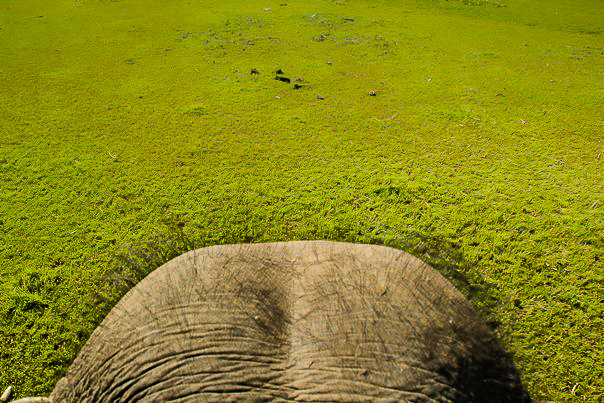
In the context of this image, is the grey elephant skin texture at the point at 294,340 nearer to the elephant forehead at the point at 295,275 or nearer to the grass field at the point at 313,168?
the elephant forehead at the point at 295,275

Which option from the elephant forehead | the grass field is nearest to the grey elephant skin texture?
the elephant forehead

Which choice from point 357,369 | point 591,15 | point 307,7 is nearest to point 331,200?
point 357,369

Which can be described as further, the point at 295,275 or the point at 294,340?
A: the point at 295,275

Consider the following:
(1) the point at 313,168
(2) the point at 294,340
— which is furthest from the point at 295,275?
(1) the point at 313,168

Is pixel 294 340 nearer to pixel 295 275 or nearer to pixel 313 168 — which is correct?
pixel 295 275

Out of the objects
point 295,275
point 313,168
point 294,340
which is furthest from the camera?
point 313,168

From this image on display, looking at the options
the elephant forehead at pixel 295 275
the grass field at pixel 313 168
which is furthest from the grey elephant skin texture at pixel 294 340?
the grass field at pixel 313 168

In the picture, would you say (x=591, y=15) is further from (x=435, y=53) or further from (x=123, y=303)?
(x=123, y=303)

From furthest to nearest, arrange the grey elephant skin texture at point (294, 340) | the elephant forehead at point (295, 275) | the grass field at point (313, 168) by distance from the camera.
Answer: the grass field at point (313, 168)
the elephant forehead at point (295, 275)
the grey elephant skin texture at point (294, 340)
